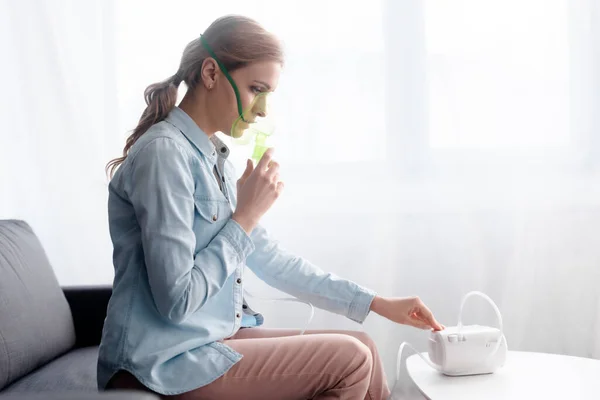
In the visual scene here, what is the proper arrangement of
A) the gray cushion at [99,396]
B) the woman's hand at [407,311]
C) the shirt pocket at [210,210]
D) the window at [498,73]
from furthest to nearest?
the window at [498,73], the woman's hand at [407,311], the shirt pocket at [210,210], the gray cushion at [99,396]

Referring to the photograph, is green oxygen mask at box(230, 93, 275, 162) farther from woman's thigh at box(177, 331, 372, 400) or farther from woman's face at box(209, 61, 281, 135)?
woman's thigh at box(177, 331, 372, 400)

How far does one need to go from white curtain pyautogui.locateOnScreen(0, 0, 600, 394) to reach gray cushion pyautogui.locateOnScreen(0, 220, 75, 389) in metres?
0.58

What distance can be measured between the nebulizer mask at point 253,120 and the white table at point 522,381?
61cm

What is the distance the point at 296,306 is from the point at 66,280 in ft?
2.68

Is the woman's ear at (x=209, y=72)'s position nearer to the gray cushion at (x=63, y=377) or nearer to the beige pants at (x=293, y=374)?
the beige pants at (x=293, y=374)

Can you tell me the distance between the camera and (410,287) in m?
2.36

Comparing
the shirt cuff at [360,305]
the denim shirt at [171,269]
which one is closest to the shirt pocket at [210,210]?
the denim shirt at [171,269]

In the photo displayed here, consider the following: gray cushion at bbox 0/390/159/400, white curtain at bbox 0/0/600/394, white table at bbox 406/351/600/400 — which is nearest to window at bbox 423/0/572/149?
white curtain at bbox 0/0/600/394

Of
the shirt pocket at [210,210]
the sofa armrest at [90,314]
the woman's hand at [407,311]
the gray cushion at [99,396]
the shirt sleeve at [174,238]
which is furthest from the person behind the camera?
the sofa armrest at [90,314]

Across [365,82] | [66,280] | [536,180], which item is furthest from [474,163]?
[66,280]

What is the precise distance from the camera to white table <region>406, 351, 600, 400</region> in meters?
1.34

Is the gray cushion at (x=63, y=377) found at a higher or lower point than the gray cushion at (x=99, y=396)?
lower

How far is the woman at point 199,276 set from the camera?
46.4 inches

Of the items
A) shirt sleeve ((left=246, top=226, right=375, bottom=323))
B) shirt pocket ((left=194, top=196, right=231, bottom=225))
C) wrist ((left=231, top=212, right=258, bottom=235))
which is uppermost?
shirt pocket ((left=194, top=196, right=231, bottom=225))
